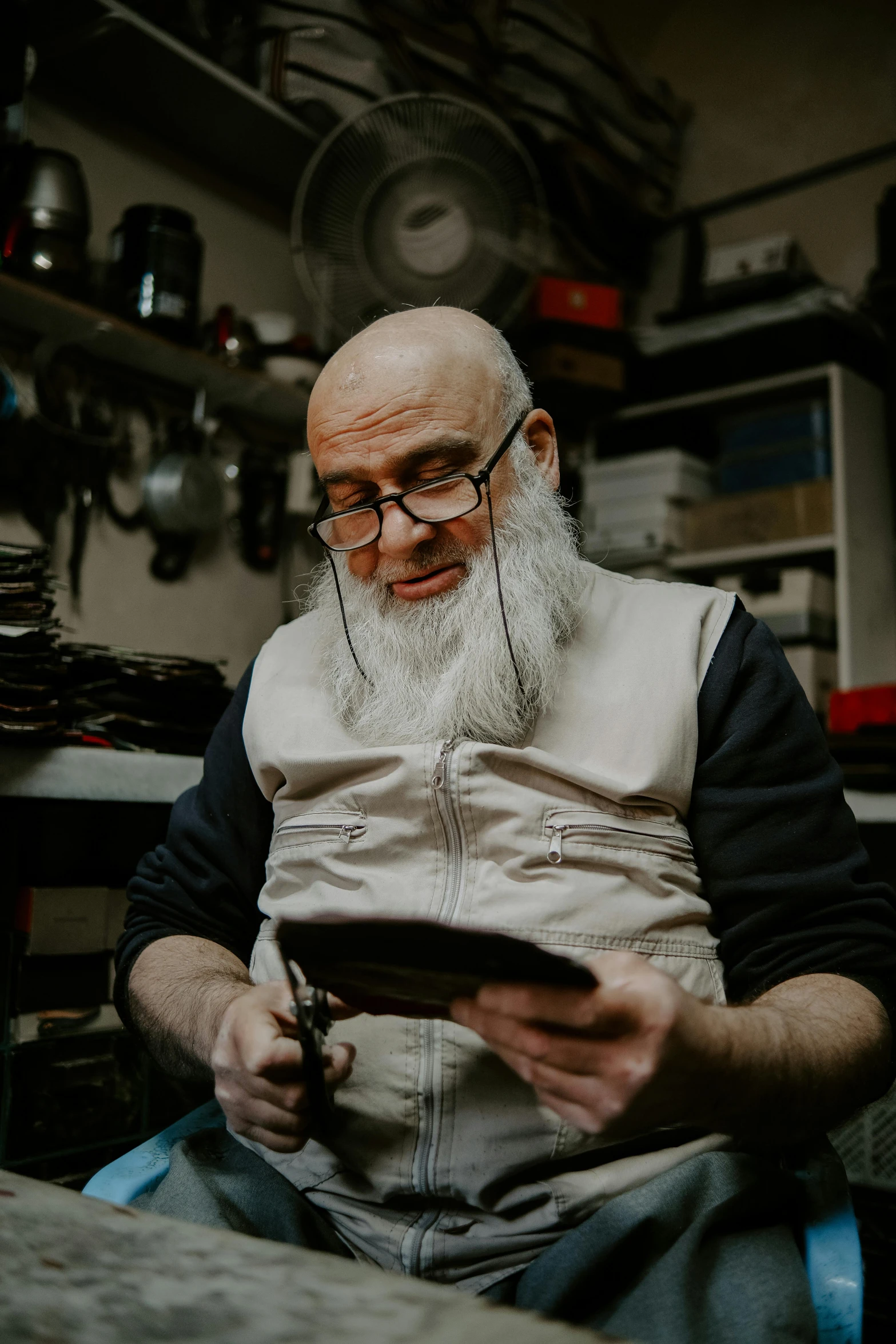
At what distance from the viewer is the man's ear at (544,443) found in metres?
1.39

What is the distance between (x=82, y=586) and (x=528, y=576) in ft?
4.81

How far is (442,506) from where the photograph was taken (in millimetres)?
1269

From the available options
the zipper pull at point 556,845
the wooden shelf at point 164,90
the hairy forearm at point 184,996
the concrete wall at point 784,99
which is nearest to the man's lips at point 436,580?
the zipper pull at point 556,845

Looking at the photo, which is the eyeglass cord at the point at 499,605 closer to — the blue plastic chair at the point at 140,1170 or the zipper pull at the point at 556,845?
the zipper pull at the point at 556,845

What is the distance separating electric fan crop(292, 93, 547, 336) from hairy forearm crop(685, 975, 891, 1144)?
6.18ft

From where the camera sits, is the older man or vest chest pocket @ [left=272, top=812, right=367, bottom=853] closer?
the older man

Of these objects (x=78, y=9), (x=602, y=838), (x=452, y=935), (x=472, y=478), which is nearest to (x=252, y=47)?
(x=78, y=9)

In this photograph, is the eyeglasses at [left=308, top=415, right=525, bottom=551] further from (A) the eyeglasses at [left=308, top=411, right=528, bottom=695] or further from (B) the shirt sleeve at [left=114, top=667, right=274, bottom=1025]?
(B) the shirt sleeve at [left=114, top=667, right=274, bottom=1025]

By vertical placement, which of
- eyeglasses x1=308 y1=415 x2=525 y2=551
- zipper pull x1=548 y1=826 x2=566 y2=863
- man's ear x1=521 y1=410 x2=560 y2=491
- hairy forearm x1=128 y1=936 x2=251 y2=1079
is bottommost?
hairy forearm x1=128 y1=936 x2=251 y2=1079

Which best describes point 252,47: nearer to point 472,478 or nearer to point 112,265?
point 112,265

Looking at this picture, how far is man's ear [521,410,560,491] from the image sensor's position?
1.39 metres

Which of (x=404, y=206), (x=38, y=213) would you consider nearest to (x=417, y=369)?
(x=38, y=213)

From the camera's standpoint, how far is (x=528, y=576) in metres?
1.27

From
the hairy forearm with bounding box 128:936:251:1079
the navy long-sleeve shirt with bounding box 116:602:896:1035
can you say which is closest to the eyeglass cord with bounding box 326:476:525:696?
the navy long-sleeve shirt with bounding box 116:602:896:1035
